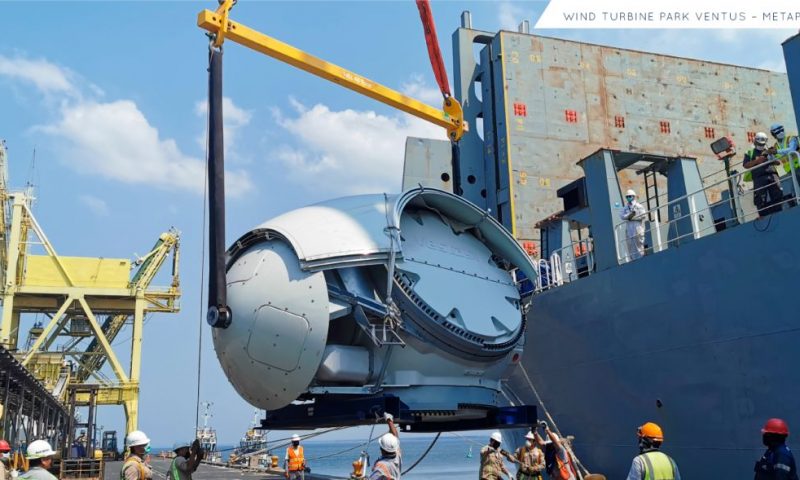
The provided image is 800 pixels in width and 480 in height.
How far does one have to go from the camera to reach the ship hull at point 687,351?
8016 mm

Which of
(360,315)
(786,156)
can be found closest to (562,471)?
(360,315)

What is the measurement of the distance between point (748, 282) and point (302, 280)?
217 inches

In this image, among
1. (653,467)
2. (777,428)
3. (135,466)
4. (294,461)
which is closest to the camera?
(653,467)

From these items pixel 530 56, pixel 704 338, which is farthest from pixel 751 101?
pixel 704 338

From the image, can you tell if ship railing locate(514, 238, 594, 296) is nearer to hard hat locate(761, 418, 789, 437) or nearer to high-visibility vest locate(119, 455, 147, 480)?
hard hat locate(761, 418, 789, 437)

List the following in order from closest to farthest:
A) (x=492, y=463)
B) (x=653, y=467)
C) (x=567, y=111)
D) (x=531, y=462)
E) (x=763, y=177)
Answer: (x=653, y=467), (x=492, y=463), (x=531, y=462), (x=763, y=177), (x=567, y=111)

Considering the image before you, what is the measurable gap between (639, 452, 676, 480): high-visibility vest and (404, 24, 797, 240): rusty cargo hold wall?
37.7 ft

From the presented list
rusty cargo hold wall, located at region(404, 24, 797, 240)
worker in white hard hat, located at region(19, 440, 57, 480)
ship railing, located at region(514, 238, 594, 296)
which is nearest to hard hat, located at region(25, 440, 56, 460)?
worker in white hard hat, located at region(19, 440, 57, 480)

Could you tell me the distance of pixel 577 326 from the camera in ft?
36.5

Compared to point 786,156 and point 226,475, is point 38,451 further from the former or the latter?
point 226,475

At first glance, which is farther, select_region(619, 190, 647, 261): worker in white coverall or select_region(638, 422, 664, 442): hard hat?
select_region(619, 190, 647, 261): worker in white coverall

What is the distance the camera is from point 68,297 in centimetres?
2872

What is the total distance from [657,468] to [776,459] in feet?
3.11

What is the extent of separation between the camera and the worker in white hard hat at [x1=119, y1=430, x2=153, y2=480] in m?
5.24
